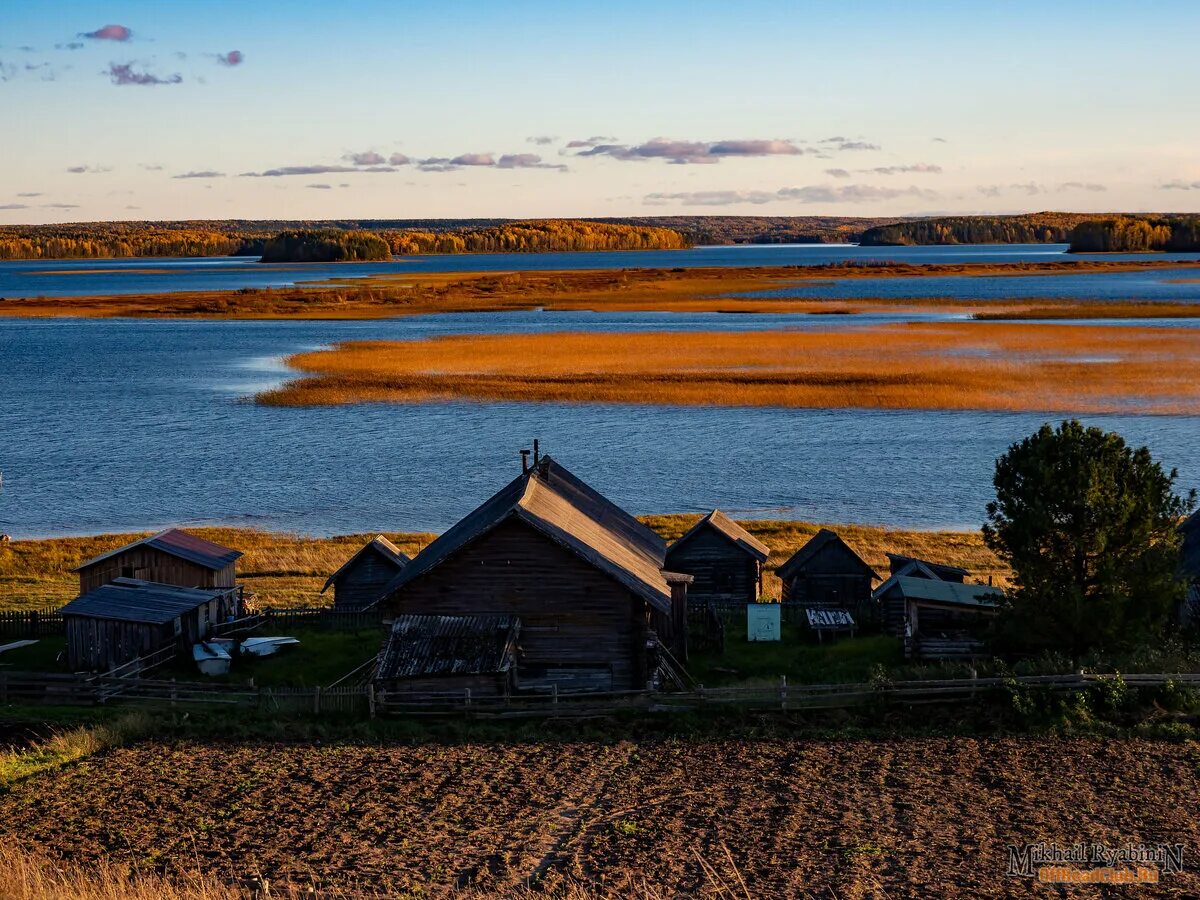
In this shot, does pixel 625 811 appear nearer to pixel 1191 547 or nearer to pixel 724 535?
pixel 724 535

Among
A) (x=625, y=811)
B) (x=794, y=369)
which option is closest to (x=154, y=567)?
(x=625, y=811)

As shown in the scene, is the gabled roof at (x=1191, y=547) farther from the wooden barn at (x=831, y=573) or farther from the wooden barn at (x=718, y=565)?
the wooden barn at (x=718, y=565)

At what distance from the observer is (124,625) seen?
95.7ft

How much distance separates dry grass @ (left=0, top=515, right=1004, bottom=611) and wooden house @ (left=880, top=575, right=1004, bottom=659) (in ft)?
27.8

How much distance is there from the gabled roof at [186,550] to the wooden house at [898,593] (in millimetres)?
16797

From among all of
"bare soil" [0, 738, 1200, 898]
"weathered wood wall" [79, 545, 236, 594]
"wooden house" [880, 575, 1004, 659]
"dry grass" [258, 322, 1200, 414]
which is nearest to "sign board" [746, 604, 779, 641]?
"wooden house" [880, 575, 1004, 659]

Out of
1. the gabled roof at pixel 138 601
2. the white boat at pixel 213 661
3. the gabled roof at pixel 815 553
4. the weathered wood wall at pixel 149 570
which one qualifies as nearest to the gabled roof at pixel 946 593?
the gabled roof at pixel 815 553

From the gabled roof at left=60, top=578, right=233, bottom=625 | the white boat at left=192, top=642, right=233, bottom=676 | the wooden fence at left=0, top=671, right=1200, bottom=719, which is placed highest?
the gabled roof at left=60, top=578, right=233, bottom=625

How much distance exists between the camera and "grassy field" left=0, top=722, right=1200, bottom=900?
16406 mm

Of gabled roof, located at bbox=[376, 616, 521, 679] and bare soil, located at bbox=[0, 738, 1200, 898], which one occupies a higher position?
gabled roof, located at bbox=[376, 616, 521, 679]

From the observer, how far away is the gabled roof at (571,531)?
25.7 metres

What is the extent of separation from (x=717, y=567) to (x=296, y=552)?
15789 millimetres

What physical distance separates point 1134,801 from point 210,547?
79.8 ft

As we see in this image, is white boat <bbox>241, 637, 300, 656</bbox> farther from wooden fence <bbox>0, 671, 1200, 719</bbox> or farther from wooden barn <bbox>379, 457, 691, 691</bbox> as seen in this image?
wooden barn <bbox>379, 457, 691, 691</bbox>
